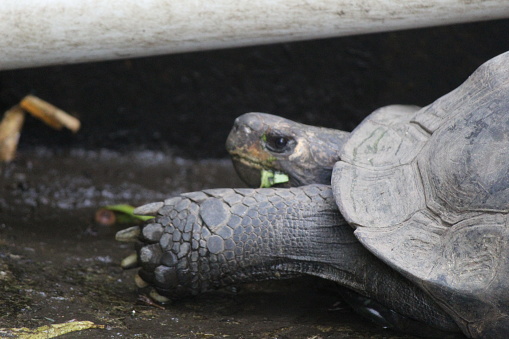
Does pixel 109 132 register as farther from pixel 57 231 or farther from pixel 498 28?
pixel 498 28

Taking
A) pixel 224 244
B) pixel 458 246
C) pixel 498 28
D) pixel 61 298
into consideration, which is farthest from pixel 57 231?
pixel 498 28

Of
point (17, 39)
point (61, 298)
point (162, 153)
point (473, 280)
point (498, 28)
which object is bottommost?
point (61, 298)

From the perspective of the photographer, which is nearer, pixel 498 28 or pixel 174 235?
pixel 174 235

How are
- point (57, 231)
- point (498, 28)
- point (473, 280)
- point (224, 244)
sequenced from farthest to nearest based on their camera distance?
point (498, 28), point (57, 231), point (224, 244), point (473, 280)

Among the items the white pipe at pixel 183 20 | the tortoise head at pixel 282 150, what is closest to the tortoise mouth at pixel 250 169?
the tortoise head at pixel 282 150

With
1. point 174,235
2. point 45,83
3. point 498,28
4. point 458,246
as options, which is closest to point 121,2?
point 174,235

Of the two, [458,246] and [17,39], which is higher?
[17,39]

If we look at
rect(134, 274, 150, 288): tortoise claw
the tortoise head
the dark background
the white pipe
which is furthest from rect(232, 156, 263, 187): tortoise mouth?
the dark background

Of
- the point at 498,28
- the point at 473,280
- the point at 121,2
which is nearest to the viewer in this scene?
the point at 473,280

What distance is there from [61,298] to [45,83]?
2444 mm

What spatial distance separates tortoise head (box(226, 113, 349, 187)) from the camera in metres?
3.06

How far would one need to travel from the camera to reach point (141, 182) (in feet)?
14.7

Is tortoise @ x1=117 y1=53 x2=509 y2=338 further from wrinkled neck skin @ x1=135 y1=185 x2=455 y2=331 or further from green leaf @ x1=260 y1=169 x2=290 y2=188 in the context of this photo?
green leaf @ x1=260 y1=169 x2=290 y2=188

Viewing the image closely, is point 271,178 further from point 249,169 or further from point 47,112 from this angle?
point 47,112
